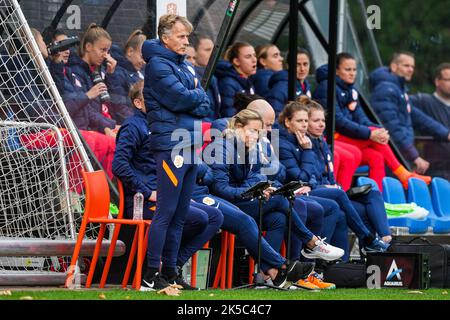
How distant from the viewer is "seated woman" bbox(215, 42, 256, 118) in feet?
42.5

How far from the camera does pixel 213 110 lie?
12.8 meters

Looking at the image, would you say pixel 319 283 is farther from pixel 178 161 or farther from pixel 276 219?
pixel 178 161

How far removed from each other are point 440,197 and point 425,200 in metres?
0.21

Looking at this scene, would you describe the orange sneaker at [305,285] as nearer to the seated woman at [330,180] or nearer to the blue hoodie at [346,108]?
the seated woman at [330,180]

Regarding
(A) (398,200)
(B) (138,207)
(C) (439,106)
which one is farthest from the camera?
(C) (439,106)

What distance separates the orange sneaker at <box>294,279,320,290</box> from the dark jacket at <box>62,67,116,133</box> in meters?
2.13

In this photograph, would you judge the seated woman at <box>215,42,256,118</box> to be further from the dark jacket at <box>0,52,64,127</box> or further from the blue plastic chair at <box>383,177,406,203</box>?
the dark jacket at <box>0,52,64,127</box>

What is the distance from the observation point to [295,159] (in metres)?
12.0

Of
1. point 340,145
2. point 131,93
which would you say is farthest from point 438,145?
point 131,93

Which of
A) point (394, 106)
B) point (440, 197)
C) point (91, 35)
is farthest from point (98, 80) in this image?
point (394, 106)

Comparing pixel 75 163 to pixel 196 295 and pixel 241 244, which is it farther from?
pixel 196 295

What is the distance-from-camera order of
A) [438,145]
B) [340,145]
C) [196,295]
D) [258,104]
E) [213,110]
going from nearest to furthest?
1. [196,295]
2. [258,104]
3. [213,110]
4. [340,145]
5. [438,145]
